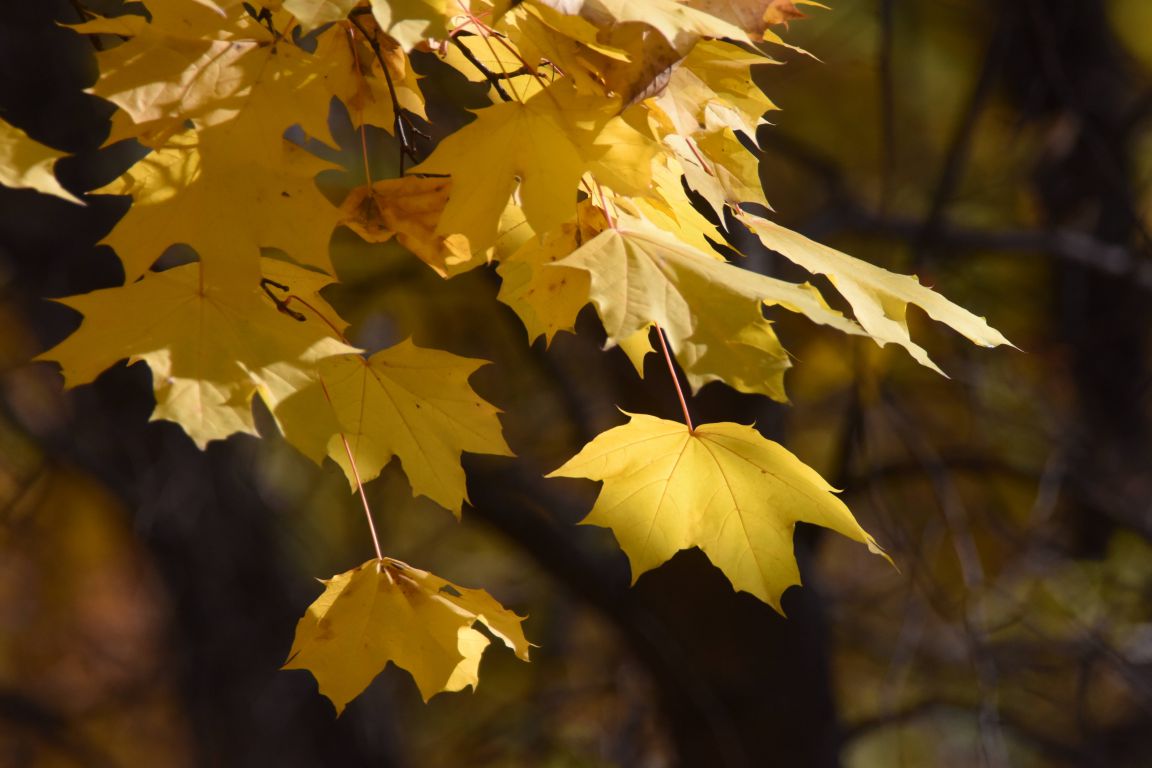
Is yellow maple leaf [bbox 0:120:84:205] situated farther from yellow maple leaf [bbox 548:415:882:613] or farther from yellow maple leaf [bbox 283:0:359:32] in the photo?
yellow maple leaf [bbox 548:415:882:613]

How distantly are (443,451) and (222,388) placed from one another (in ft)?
0.90

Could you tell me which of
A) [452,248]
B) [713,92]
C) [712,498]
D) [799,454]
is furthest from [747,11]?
[799,454]

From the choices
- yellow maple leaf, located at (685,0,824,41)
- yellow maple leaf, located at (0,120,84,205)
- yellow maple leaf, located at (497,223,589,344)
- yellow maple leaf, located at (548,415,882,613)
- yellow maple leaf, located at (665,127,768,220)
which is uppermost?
yellow maple leaf, located at (685,0,824,41)

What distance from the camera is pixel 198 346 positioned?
2.65ft

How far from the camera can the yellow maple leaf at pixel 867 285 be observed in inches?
35.7

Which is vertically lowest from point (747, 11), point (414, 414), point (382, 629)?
point (382, 629)

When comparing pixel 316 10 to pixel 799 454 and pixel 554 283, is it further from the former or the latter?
pixel 799 454

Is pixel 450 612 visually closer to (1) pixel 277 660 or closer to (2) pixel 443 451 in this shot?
(2) pixel 443 451

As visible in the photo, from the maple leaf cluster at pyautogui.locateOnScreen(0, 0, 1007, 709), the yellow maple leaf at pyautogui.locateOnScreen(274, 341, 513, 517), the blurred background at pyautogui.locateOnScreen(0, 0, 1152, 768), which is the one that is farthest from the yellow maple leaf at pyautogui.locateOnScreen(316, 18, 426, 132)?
the blurred background at pyautogui.locateOnScreen(0, 0, 1152, 768)

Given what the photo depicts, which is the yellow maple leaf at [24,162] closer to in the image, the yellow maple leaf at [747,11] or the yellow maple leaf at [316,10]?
the yellow maple leaf at [316,10]

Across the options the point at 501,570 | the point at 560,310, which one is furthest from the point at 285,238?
the point at 501,570

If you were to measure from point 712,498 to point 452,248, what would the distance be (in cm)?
33

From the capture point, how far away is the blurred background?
2631 millimetres

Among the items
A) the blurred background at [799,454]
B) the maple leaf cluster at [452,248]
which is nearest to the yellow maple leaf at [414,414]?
the maple leaf cluster at [452,248]
